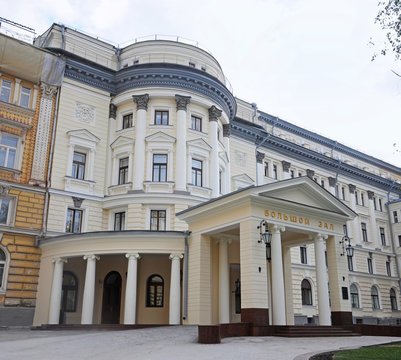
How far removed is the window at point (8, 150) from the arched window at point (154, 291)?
10.2 metres

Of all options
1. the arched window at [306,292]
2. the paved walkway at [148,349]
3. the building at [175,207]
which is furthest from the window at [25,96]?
the arched window at [306,292]

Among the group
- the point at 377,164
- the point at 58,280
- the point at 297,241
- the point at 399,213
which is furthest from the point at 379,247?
the point at 58,280

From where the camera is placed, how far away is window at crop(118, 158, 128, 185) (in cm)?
Answer: 2802

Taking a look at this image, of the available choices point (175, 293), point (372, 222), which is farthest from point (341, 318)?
point (372, 222)

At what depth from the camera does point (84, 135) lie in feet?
90.1

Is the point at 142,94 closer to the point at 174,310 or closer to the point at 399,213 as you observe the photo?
the point at 174,310

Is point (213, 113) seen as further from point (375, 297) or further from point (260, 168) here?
point (375, 297)

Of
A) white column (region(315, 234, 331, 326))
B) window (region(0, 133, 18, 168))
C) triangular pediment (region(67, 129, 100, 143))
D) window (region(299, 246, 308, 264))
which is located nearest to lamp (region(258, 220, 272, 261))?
white column (region(315, 234, 331, 326))

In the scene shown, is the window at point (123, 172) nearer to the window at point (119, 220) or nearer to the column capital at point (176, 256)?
the window at point (119, 220)

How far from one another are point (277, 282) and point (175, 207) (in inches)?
388

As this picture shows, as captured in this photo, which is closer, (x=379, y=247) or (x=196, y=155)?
(x=196, y=155)

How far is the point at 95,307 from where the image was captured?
2477cm

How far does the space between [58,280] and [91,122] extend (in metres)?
10.7

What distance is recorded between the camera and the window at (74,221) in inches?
1013
